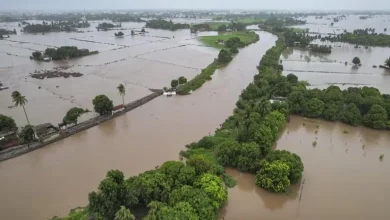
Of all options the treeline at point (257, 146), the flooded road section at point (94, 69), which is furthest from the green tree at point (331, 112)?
the flooded road section at point (94, 69)

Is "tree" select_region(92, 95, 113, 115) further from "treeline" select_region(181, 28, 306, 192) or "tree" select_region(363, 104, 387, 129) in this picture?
"tree" select_region(363, 104, 387, 129)

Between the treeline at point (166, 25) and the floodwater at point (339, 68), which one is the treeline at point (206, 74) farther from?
the treeline at point (166, 25)

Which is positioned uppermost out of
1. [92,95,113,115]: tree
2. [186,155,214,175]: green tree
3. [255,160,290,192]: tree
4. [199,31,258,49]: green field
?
[199,31,258,49]: green field

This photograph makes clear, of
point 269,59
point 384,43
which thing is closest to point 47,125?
point 269,59

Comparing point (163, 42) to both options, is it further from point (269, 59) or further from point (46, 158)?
point (46, 158)

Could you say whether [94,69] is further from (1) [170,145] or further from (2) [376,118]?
(2) [376,118]

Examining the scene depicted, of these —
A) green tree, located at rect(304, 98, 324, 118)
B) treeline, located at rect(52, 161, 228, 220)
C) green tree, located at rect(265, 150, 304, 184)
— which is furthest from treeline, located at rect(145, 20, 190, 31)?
treeline, located at rect(52, 161, 228, 220)
